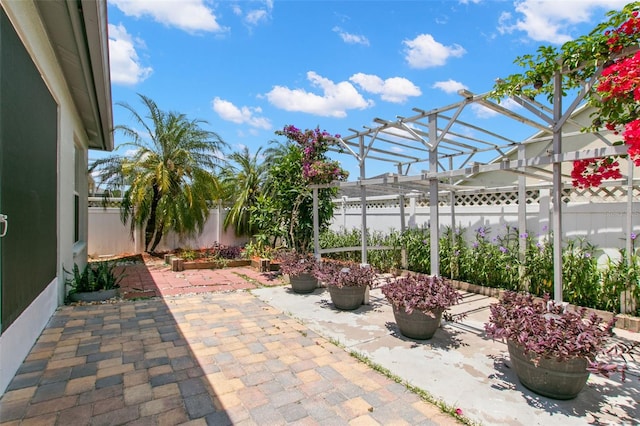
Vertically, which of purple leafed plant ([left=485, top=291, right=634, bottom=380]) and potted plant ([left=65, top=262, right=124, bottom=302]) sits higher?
purple leafed plant ([left=485, top=291, right=634, bottom=380])

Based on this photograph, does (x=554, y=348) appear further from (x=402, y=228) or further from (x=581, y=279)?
(x=402, y=228)

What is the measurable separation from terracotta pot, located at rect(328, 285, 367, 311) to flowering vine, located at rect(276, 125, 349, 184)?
2.18 meters

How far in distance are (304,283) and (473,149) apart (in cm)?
393

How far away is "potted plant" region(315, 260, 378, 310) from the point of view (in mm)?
4594

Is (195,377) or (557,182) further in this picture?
(557,182)

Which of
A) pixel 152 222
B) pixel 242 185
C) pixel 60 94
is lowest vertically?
pixel 152 222

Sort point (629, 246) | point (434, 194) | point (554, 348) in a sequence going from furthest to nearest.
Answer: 1. point (629, 246)
2. point (434, 194)
3. point (554, 348)

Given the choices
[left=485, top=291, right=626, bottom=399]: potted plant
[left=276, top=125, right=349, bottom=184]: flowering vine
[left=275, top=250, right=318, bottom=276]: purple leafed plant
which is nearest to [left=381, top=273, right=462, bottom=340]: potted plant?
Answer: [left=485, top=291, right=626, bottom=399]: potted plant

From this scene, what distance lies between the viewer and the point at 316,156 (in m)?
6.57

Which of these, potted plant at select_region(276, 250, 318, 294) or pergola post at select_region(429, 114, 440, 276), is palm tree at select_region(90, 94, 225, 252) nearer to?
potted plant at select_region(276, 250, 318, 294)

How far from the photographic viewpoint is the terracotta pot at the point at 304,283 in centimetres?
565

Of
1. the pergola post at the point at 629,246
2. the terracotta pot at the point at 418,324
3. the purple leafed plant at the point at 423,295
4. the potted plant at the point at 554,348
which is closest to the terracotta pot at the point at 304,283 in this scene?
the purple leafed plant at the point at 423,295

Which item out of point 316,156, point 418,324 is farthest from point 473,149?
point 418,324

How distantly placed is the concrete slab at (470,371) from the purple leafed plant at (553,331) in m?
0.29
